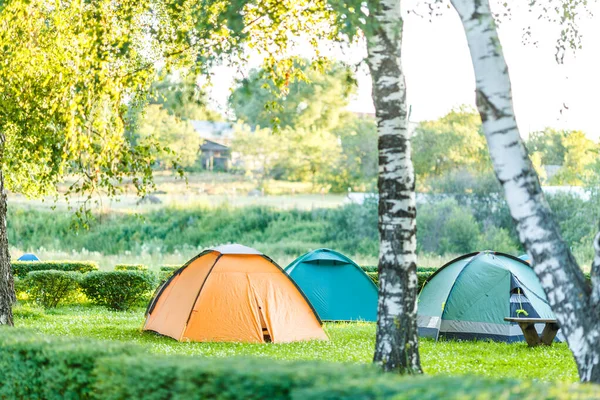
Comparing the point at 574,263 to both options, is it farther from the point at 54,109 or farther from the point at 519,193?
the point at 54,109

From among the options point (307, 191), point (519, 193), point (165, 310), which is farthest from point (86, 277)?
point (307, 191)

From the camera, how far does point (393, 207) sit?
22.6 feet

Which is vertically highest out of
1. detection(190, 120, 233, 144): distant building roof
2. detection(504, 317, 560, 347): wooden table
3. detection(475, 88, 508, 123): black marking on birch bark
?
detection(190, 120, 233, 144): distant building roof

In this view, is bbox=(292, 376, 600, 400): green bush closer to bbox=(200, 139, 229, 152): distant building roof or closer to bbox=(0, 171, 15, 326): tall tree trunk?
bbox=(0, 171, 15, 326): tall tree trunk

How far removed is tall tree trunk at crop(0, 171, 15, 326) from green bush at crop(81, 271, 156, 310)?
6.91 ft

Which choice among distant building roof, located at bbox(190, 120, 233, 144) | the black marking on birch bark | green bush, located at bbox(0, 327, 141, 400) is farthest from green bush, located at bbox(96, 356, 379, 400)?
distant building roof, located at bbox(190, 120, 233, 144)

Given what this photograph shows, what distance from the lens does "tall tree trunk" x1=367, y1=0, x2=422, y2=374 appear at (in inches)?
268

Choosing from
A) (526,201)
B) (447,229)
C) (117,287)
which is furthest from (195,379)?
(447,229)

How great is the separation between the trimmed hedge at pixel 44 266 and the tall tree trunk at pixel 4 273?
4295mm

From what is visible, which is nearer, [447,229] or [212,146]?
[447,229]

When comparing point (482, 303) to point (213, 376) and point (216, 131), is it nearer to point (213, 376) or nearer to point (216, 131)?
point (213, 376)

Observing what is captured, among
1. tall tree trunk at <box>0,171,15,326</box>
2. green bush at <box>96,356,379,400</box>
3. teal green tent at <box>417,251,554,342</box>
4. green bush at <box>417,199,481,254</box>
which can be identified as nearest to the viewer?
green bush at <box>96,356,379,400</box>

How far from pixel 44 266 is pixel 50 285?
112 inches

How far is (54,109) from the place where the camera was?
323 inches
